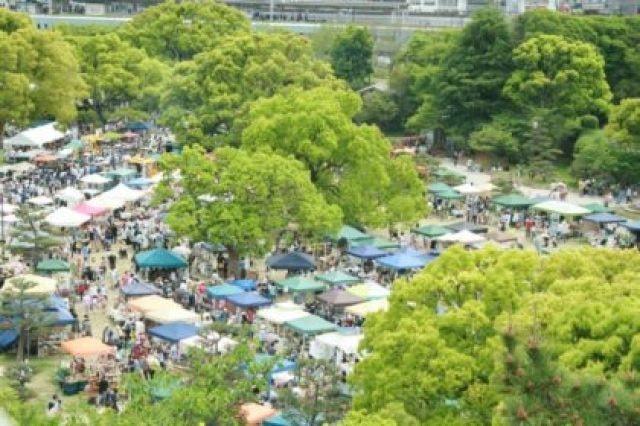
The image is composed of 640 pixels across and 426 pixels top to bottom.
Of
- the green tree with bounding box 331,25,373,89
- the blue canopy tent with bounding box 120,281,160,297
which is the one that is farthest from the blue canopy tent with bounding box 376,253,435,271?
Answer: the green tree with bounding box 331,25,373,89

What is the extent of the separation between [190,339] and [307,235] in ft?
20.5

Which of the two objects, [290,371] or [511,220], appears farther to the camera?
[511,220]

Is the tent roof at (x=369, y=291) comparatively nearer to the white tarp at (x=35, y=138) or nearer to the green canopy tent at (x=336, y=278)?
the green canopy tent at (x=336, y=278)

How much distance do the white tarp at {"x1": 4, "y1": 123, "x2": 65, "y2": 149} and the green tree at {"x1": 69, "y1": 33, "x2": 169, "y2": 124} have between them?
419 centimetres

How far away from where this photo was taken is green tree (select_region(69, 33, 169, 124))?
41156mm

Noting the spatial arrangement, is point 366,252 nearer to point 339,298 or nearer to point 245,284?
point 245,284

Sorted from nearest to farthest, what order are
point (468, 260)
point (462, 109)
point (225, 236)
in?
1. point (468, 260)
2. point (225, 236)
3. point (462, 109)

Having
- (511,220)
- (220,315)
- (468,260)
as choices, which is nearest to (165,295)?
(220,315)

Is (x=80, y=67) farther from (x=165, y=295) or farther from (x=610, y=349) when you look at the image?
(x=610, y=349)

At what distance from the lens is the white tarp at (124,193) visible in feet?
92.9

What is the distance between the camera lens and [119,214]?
28609 mm

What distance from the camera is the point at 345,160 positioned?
90.0 ft

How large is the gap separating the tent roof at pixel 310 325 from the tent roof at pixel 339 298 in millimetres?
1099

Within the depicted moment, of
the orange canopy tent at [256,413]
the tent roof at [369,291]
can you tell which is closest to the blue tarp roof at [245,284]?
the tent roof at [369,291]
